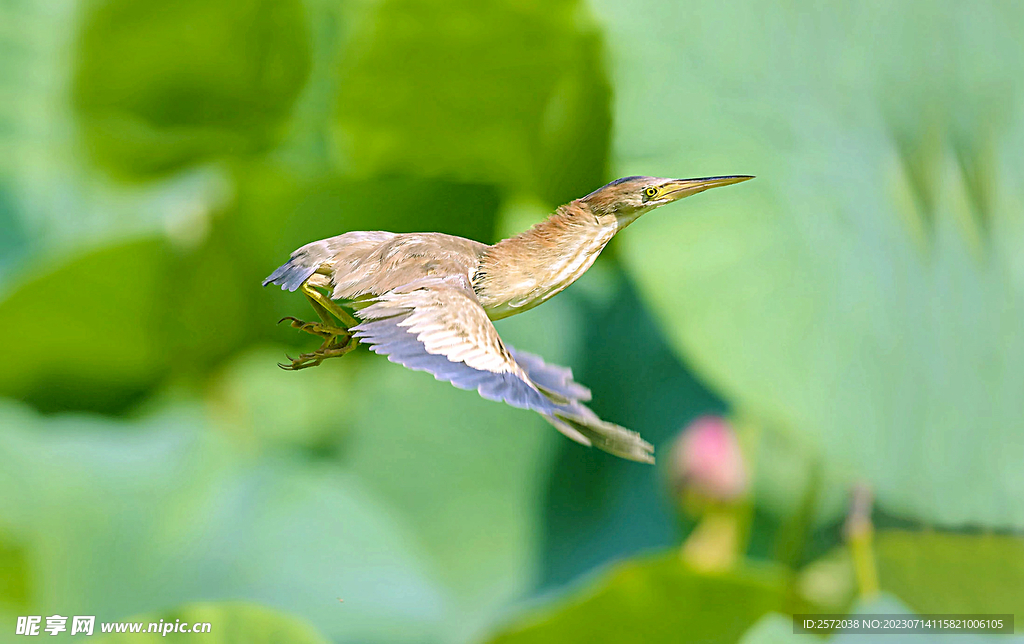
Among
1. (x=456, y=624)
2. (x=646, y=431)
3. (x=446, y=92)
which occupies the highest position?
(x=446, y=92)

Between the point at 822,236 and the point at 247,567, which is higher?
the point at 822,236

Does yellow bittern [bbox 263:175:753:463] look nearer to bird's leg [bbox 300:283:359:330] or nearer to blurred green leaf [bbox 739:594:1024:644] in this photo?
bird's leg [bbox 300:283:359:330]

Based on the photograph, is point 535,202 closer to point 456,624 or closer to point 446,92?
point 446,92

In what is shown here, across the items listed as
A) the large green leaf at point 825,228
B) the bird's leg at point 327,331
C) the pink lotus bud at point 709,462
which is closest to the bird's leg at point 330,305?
the bird's leg at point 327,331

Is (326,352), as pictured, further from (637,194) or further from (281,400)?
(281,400)

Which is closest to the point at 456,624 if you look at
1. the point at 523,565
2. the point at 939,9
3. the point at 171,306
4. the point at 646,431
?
the point at 523,565

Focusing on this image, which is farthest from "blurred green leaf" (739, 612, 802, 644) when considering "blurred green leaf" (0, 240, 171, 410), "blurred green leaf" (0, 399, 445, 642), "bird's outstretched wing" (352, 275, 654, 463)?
"blurred green leaf" (0, 240, 171, 410)
